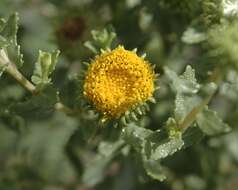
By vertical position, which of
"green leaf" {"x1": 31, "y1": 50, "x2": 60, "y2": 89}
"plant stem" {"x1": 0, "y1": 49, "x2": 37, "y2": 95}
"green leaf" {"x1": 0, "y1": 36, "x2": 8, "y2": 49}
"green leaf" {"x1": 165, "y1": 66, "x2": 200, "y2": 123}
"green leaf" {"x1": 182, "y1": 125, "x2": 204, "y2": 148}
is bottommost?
"green leaf" {"x1": 182, "y1": 125, "x2": 204, "y2": 148}


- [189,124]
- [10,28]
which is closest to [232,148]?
[189,124]

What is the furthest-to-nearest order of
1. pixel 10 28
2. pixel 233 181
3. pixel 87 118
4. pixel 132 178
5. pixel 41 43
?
pixel 41 43
pixel 233 181
pixel 132 178
pixel 87 118
pixel 10 28

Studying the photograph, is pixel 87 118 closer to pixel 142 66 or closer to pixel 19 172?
pixel 142 66

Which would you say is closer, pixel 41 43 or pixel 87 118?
pixel 87 118

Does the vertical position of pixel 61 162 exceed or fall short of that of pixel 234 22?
it exceeds it

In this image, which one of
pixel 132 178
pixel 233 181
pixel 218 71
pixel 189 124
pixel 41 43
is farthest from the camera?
pixel 41 43

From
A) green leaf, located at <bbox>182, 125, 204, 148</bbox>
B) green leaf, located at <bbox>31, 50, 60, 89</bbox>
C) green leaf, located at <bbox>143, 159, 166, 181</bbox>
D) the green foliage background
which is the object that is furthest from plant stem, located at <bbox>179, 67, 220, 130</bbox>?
green leaf, located at <bbox>31, 50, 60, 89</bbox>

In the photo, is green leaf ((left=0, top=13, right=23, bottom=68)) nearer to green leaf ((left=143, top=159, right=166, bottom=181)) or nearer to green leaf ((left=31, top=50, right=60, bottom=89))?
green leaf ((left=31, top=50, right=60, bottom=89))

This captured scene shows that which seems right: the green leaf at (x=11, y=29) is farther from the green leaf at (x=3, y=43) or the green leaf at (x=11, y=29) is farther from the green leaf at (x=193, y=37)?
the green leaf at (x=193, y=37)
